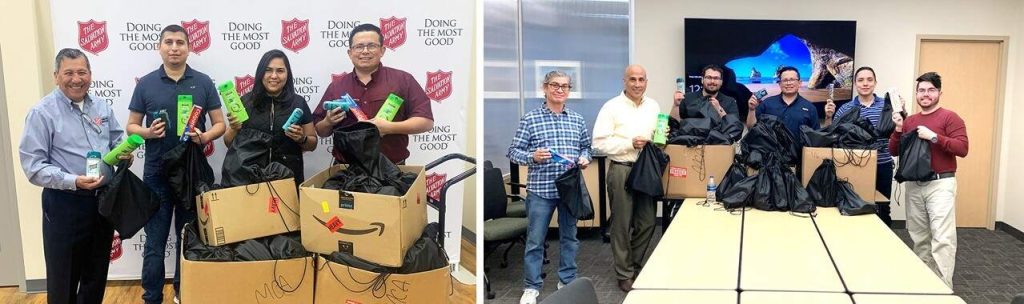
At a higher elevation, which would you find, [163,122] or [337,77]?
[337,77]

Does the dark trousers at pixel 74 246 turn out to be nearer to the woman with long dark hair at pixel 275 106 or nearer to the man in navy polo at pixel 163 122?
the man in navy polo at pixel 163 122

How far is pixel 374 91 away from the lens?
331 cm

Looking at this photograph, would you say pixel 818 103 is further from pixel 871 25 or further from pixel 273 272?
pixel 273 272

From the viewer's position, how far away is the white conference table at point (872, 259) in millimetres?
2389

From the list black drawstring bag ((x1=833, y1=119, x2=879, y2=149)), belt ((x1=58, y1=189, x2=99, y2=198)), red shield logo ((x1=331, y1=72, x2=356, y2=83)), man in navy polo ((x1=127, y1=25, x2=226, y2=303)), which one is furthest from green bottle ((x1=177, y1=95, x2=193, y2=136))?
black drawstring bag ((x1=833, y1=119, x2=879, y2=149))

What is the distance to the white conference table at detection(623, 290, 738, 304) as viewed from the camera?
2.24m

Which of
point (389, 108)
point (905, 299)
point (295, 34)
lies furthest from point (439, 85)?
point (905, 299)

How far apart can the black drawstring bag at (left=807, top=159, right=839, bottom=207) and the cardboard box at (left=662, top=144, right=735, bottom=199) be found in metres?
0.47

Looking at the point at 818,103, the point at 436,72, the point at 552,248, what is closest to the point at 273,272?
the point at 436,72

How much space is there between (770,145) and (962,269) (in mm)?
1732

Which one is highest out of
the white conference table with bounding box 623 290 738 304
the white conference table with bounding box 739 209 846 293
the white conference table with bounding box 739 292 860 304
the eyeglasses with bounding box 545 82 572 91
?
the eyeglasses with bounding box 545 82 572 91

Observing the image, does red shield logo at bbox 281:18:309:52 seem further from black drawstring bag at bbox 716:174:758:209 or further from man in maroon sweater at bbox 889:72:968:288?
man in maroon sweater at bbox 889:72:968:288

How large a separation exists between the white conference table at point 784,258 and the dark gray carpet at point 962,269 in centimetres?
97

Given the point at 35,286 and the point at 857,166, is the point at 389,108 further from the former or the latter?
the point at 857,166
